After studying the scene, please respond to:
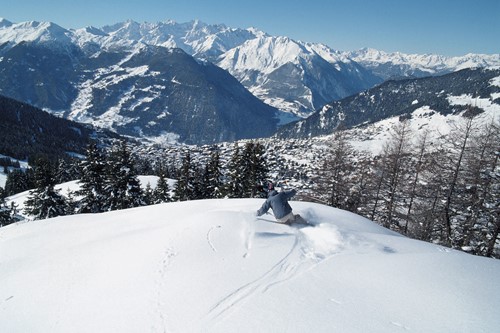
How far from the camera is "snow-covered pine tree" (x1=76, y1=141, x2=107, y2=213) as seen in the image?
34969 millimetres

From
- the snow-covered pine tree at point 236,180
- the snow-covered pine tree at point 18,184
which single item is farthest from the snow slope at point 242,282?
the snow-covered pine tree at point 18,184

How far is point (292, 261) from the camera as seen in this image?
768 cm

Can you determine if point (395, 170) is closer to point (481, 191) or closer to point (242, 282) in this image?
point (481, 191)

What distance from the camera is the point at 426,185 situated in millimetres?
21297

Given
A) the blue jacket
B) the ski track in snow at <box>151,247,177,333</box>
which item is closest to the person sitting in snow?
the blue jacket

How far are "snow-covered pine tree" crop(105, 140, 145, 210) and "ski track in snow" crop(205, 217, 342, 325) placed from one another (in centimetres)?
2833

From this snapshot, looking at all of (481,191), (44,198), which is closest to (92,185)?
(44,198)

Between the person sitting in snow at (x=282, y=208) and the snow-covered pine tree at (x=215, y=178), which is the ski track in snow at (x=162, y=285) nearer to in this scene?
the person sitting in snow at (x=282, y=208)

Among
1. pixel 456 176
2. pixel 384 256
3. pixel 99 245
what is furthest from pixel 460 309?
pixel 456 176

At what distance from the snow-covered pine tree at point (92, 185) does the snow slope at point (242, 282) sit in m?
26.3

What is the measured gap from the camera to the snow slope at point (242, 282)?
5453 mm

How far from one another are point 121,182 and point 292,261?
3083cm

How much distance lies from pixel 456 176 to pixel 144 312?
21043 mm

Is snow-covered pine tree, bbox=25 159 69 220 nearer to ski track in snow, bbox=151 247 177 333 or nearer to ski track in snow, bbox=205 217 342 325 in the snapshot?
ski track in snow, bbox=151 247 177 333
